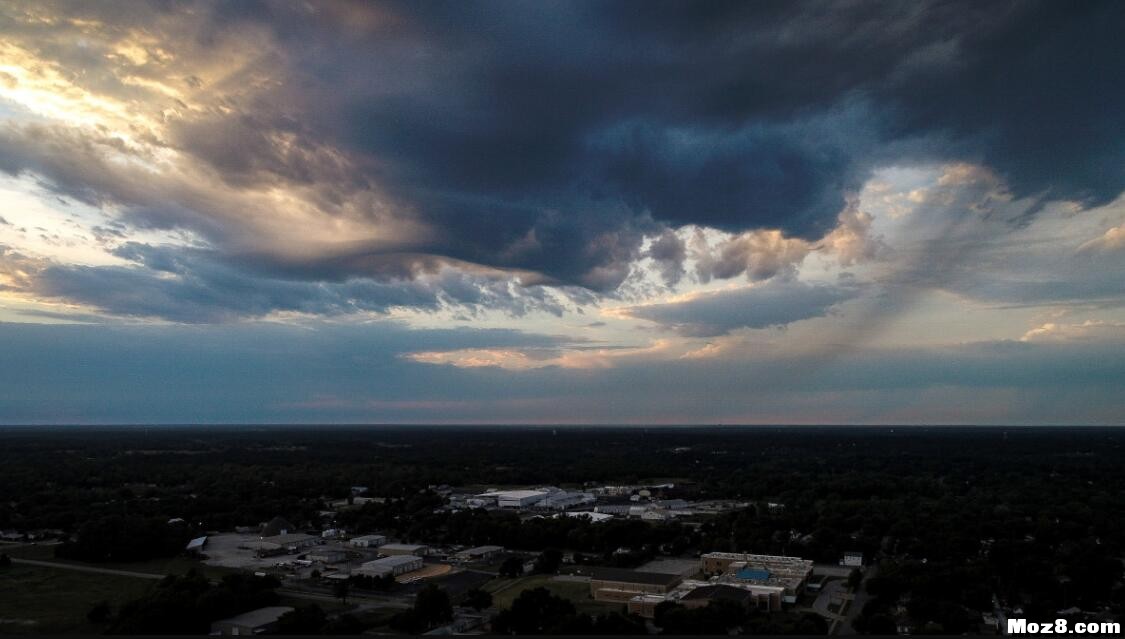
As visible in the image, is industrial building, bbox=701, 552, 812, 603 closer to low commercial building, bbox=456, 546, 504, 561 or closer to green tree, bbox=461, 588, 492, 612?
green tree, bbox=461, 588, 492, 612

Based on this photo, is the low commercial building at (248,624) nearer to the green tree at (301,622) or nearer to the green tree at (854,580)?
the green tree at (301,622)

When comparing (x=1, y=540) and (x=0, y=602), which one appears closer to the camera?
(x=0, y=602)

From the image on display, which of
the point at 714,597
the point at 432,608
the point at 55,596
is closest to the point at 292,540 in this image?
the point at 55,596

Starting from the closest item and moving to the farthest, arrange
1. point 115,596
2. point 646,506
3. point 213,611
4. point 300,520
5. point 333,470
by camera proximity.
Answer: point 213,611, point 115,596, point 300,520, point 646,506, point 333,470

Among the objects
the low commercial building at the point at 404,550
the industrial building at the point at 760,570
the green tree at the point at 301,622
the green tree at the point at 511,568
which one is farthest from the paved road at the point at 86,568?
the industrial building at the point at 760,570

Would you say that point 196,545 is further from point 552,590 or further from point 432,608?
point 432,608

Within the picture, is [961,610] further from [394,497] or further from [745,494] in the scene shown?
[394,497]

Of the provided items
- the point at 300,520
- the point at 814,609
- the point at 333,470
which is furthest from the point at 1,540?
the point at 814,609
